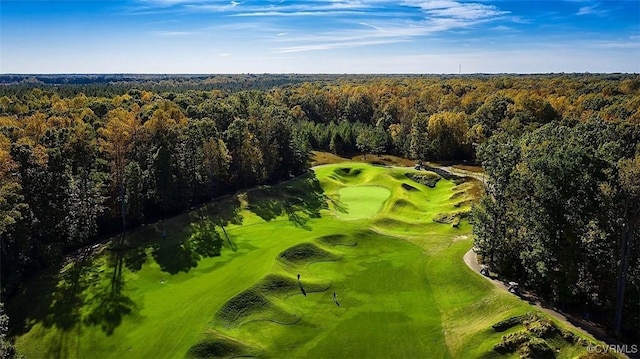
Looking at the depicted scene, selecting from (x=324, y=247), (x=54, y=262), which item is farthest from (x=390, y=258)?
(x=54, y=262)

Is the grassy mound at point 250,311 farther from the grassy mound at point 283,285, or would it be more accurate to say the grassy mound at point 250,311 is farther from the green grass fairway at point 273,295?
the grassy mound at point 283,285

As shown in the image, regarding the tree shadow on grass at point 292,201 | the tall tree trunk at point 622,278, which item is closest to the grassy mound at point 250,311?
the tree shadow on grass at point 292,201

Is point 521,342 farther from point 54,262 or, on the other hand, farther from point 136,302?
point 54,262

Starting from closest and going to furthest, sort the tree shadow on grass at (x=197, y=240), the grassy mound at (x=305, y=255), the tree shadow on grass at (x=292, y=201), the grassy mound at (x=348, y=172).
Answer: the grassy mound at (x=305, y=255)
the tree shadow on grass at (x=197, y=240)
the tree shadow on grass at (x=292, y=201)
the grassy mound at (x=348, y=172)

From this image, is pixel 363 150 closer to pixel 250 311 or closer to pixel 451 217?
pixel 451 217

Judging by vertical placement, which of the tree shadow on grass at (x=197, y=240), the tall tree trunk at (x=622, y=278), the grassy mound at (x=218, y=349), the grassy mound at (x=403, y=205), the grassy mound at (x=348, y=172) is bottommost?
the grassy mound at (x=218, y=349)
